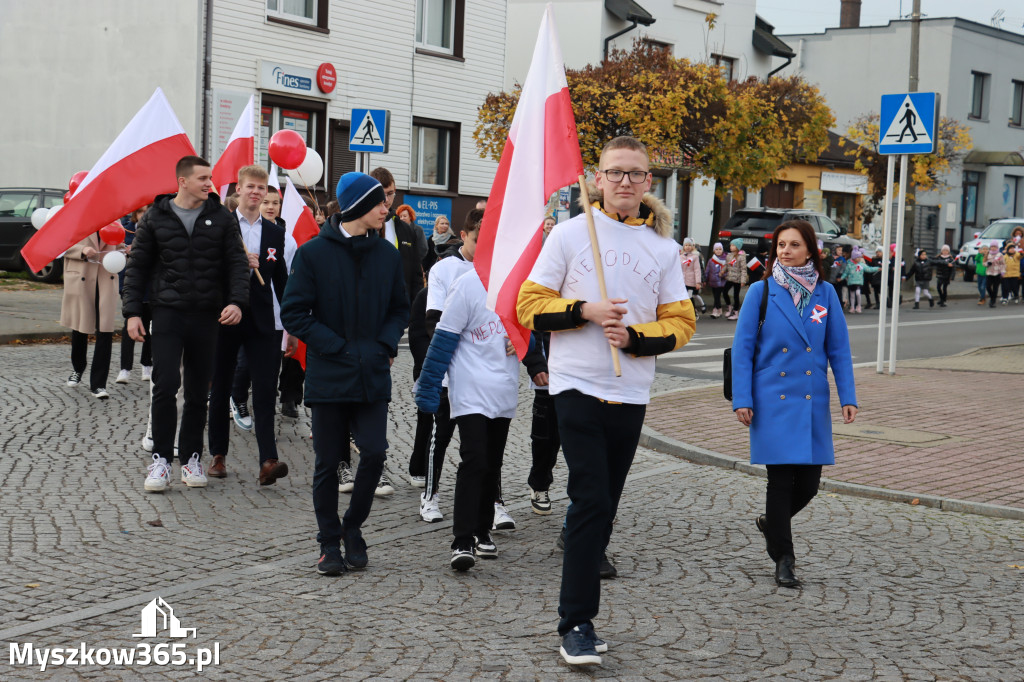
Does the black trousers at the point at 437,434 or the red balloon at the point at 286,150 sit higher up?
the red balloon at the point at 286,150

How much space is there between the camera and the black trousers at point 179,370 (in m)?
7.20

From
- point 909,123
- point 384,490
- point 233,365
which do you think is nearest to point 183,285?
point 233,365

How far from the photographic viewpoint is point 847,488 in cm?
804

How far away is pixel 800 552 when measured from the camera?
20.9ft

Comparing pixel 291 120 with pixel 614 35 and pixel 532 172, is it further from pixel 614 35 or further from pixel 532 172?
pixel 532 172

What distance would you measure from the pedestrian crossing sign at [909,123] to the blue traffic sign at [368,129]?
23.6 ft

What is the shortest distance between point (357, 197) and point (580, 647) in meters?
2.47

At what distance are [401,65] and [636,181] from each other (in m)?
23.5

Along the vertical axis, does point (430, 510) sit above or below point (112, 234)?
below

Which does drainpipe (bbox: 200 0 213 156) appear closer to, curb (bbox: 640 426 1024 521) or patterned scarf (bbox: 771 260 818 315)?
curb (bbox: 640 426 1024 521)

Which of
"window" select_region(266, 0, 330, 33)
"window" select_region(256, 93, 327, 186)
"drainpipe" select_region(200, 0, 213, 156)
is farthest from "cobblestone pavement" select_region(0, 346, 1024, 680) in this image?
"window" select_region(266, 0, 330, 33)

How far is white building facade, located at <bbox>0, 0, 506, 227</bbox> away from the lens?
23.7 m

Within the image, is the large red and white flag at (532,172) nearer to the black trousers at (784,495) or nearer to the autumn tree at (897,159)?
the black trousers at (784,495)

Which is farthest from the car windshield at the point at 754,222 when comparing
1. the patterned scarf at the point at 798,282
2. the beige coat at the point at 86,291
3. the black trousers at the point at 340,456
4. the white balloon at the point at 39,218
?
the black trousers at the point at 340,456
